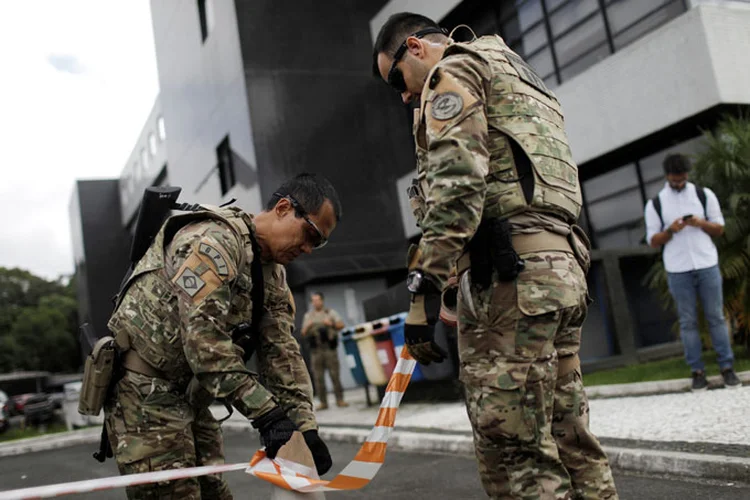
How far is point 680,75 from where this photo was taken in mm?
9945

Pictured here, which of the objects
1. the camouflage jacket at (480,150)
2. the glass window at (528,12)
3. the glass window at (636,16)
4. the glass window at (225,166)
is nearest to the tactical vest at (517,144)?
the camouflage jacket at (480,150)

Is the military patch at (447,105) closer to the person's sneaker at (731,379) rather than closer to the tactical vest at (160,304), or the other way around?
the tactical vest at (160,304)

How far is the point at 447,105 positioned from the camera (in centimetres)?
233

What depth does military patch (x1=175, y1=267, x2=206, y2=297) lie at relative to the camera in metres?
2.49

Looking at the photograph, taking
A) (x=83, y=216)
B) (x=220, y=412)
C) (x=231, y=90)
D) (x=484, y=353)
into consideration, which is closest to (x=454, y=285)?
(x=484, y=353)

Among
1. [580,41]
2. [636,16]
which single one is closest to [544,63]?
[580,41]

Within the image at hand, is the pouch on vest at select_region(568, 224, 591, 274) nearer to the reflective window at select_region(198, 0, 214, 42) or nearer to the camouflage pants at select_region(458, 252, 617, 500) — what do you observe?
the camouflage pants at select_region(458, 252, 617, 500)

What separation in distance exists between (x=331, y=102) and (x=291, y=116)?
1254 millimetres

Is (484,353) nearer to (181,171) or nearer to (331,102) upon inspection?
(331,102)

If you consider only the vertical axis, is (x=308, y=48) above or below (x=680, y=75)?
above

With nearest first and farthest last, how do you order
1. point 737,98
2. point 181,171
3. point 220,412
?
point 737,98
point 220,412
point 181,171

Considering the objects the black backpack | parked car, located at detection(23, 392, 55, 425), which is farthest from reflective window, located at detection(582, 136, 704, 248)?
parked car, located at detection(23, 392, 55, 425)

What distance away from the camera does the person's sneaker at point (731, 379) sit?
225 inches

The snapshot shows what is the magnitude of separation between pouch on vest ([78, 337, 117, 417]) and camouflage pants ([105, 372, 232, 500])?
7 cm
